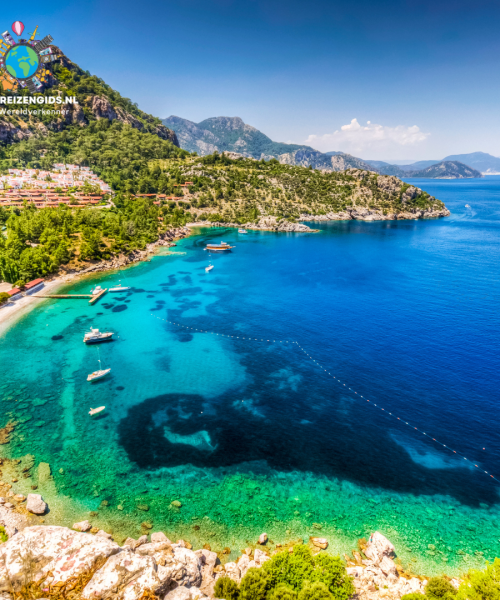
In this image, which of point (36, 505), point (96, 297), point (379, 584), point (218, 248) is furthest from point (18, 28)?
point (379, 584)

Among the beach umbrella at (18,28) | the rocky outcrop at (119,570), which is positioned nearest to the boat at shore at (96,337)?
the rocky outcrop at (119,570)

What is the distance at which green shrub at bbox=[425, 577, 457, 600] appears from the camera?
21875 millimetres

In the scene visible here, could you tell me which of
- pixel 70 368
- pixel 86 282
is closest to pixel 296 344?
pixel 70 368

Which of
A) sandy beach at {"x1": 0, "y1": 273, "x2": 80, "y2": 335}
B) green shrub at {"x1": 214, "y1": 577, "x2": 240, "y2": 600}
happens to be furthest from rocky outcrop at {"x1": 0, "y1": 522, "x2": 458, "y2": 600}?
sandy beach at {"x1": 0, "y1": 273, "x2": 80, "y2": 335}

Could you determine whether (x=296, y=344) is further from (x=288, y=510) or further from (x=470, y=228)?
(x=470, y=228)

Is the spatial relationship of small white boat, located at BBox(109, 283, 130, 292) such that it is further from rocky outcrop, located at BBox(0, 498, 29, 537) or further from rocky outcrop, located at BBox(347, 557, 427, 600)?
rocky outcrop, located at BBox(347, 557, 427, 600)

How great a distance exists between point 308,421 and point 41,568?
31.3 metres

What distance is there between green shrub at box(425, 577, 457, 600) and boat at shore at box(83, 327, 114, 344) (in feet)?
194

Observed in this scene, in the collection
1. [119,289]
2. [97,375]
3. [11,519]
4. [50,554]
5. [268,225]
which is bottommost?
[11,519]

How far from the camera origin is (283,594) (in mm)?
20609

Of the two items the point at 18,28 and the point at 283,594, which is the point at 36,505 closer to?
the point at 283,594

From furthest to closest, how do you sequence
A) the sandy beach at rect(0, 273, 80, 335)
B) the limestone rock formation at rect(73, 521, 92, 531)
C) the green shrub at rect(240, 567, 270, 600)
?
the sandy beach at rect(0, 273, 80, 335) → the limestone rock formation at rect(73, 521, 92, 531) → the green shrub at rect(240, 567, 270, 600)

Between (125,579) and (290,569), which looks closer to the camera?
(125,579)

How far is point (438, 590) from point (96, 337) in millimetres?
60251
